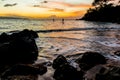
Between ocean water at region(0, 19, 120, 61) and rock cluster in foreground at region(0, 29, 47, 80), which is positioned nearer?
rock cluster in foreground at region(0, 29, 47, 80)

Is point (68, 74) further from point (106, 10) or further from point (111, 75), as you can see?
point (106, 10)

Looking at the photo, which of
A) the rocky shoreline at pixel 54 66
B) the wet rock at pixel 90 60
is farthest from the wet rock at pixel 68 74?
the wet rock at pixel 90 60

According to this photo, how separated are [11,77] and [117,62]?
5.46 m

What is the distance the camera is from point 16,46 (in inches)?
446

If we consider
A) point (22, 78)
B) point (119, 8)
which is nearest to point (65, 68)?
point (22, 78)

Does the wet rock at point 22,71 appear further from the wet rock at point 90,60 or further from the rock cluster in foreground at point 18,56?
the wet rock at point 90,60

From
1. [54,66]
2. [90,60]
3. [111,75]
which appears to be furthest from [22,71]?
[111,75]

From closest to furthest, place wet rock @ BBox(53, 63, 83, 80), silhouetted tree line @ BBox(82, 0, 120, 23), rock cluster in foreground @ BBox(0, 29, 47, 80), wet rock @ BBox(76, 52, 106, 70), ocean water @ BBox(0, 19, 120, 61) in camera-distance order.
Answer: wet rock @ BBox(53, 63, 83, 80), rock cluster in foreground @ BBox(0, 29, 47, 80), wet rock @ BBox(76, 52, 106, 70), ocean water @ BBox(0, 19, 120, 61), silhouetted tree line @ BBox(82, 0, 120, 23)

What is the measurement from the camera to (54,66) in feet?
32.0

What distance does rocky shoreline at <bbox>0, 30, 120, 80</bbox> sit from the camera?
7.94 metres

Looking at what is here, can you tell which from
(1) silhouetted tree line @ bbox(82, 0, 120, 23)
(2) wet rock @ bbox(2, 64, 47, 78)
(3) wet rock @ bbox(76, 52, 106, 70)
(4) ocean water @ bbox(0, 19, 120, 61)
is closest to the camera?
(2) wet rock @ bbox(2, 64, 47, 78)

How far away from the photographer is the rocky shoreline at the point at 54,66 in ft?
26.1

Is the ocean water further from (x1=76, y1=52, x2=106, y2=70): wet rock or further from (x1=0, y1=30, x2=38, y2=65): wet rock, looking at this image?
(x1=76, y1=52, x2=106, y2=70): wet rock

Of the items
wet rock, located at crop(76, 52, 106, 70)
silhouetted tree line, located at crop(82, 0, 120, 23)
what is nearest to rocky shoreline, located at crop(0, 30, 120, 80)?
wet rock, located at crop(76, 52, 106, 70)
